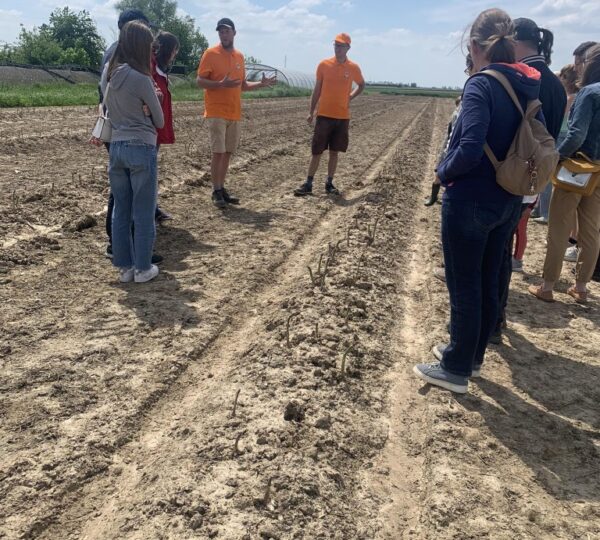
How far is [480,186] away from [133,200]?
2.60m

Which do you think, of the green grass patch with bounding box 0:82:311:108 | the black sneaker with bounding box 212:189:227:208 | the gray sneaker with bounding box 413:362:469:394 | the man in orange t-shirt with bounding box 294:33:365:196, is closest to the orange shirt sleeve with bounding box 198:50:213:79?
the black sneaker with bounding box 212:189:227:208

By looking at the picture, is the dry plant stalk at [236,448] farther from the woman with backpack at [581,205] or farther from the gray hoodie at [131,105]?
the woman with backpack at [581,205]

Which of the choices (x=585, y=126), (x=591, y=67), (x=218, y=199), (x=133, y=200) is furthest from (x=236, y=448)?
(x=218, y=199)

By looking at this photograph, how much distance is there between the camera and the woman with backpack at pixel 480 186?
2641mm

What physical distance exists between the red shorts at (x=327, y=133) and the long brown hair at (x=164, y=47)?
2.89 m

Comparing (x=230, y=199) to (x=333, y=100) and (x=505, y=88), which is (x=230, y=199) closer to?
(x=333, y=100)

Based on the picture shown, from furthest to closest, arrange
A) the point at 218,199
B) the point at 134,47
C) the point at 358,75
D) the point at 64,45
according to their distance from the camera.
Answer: the point at 64,45, the point at 358,75, the point at 218,199, the point at 134,47

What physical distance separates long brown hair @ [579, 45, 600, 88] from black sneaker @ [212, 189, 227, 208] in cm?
406

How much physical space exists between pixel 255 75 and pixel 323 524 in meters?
43.1

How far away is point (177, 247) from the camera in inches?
205

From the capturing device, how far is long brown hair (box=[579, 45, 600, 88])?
4227mm

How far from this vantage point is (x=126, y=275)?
4297mm

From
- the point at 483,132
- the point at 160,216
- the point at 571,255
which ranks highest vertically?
the point at 483,132

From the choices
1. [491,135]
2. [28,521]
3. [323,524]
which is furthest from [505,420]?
[28,521]
